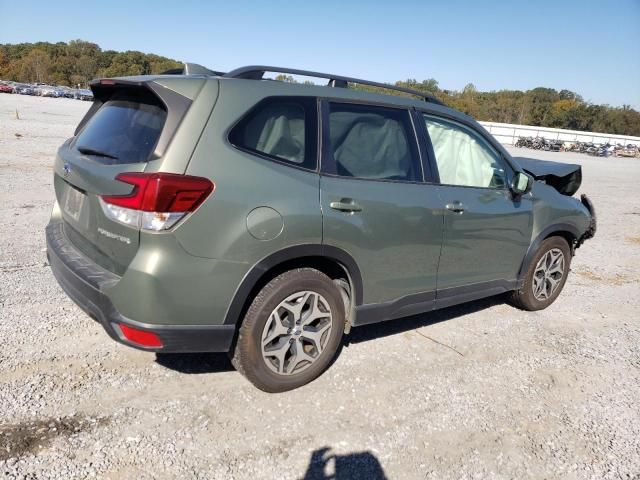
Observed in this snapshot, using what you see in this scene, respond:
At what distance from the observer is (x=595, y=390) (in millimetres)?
3654

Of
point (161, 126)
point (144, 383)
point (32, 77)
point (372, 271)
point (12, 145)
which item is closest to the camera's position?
point (161, 126)

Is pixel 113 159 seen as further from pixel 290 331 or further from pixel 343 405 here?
pixel 343 405

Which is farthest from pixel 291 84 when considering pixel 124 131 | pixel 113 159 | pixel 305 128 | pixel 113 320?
pixel 113 320

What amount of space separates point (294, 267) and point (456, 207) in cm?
145

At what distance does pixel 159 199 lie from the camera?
2.56m

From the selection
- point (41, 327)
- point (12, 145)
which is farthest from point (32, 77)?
point (41, 327)

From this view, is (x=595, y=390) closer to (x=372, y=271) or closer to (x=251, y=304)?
(x=372, y=271)

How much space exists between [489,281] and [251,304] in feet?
7.73

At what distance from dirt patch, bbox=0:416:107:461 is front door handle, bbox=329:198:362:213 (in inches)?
71.1

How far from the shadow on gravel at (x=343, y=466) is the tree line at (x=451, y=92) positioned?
80.7 m

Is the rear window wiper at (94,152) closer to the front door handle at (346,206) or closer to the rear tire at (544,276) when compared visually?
the front door handle at (346,206)

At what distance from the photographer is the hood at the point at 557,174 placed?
554cm

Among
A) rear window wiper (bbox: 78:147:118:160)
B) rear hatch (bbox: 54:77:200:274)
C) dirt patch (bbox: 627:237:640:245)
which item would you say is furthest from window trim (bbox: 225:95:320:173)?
dirt patch (bbox: 627:237:640:245)

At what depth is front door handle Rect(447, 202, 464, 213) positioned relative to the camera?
3.81m
